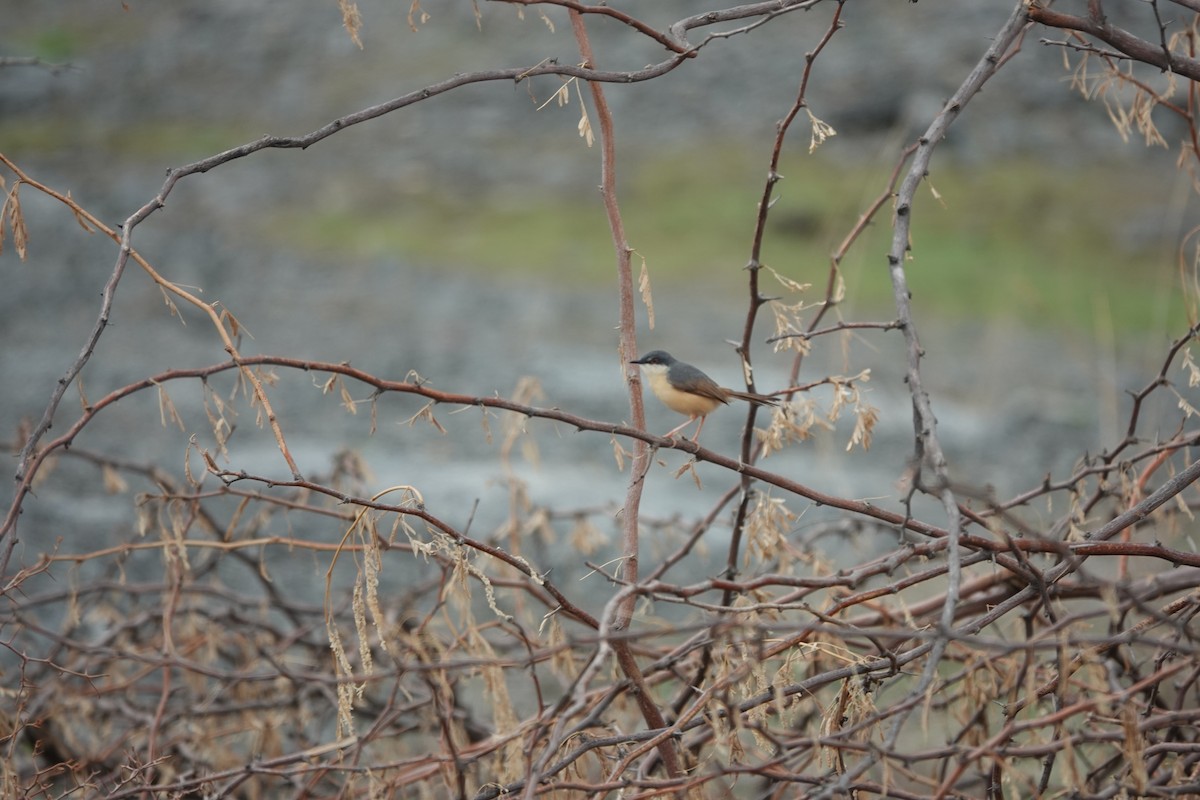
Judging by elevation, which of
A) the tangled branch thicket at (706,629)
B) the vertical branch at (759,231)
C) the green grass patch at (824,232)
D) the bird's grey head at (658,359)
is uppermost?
the green grass patch at (824,232)

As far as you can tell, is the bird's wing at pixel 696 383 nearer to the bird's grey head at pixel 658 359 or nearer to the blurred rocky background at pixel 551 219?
the bird's grey head at pixel 658 359

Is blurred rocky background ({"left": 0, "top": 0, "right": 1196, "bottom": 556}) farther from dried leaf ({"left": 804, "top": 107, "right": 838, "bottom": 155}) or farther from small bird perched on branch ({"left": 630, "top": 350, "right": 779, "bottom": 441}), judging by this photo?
dried leaf ({"left": 804, "top": 107, "right": 838, "bottom": 155})

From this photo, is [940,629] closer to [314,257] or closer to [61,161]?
[314,257]

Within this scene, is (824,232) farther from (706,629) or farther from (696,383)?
(706,629)

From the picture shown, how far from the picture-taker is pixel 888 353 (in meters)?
9.52

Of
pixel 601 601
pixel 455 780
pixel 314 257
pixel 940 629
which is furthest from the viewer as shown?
pixel 314 257

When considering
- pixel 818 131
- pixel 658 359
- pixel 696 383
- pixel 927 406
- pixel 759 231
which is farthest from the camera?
pixel 658 359

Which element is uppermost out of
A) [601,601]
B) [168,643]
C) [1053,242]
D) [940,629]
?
[1053,242]

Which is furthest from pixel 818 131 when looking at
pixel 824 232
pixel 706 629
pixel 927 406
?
pixel 824 232

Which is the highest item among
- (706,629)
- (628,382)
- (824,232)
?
(824,232)

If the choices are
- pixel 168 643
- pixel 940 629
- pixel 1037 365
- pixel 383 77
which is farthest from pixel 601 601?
pixel 383 77

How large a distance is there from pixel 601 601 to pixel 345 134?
10844 mm

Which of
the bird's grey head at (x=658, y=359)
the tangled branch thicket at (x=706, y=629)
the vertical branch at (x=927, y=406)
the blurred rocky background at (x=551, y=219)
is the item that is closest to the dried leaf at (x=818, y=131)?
the tangled branch thicket at (x=706, y=629)

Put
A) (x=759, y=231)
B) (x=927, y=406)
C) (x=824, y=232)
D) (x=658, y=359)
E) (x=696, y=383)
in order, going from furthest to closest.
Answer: (x=824, y=232), (x=658, y=359), (x=696, y=383), (x=759, y=231), (x=927, y=406)
